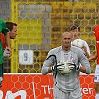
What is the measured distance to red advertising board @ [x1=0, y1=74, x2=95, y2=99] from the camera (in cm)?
869

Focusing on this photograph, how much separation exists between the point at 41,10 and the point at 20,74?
121 cm

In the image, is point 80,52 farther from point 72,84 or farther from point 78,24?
point 78,24

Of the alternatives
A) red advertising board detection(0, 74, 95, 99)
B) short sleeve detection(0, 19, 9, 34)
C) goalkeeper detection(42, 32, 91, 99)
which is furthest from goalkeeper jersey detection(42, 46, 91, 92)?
red advertising board detection(0, 74, 95, 99)

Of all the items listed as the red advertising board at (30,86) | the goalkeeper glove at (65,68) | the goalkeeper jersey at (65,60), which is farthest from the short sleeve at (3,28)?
the red advertising board at (30,86)

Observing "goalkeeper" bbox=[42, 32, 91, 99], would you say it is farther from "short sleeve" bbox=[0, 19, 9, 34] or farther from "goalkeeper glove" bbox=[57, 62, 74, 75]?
"short sleeve" bbox=[0, 19, 9, 34]

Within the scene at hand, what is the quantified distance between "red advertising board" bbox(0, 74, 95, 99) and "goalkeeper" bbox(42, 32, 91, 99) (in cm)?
194

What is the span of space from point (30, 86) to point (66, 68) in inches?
88.9

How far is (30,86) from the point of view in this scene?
873cm

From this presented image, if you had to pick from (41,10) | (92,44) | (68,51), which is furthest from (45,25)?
(68,51)

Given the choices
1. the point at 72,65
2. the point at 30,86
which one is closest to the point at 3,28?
the point at 72,65

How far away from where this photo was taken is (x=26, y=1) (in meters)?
9.08

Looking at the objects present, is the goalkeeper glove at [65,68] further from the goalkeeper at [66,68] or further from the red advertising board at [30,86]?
the red advertising board at [30,86]

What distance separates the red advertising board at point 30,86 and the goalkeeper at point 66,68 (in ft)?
6.36

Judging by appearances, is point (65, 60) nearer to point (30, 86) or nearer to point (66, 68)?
point (66, 68)
